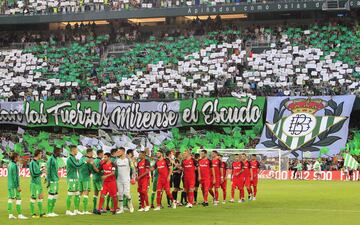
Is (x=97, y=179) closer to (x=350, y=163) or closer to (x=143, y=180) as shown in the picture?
(x=143, y=180)

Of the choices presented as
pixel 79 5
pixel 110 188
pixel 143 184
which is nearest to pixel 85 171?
pixel 110 188

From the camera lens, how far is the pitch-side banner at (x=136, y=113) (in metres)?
63.9

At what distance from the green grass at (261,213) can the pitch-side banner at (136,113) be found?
22833mm

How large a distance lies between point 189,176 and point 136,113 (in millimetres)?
34970

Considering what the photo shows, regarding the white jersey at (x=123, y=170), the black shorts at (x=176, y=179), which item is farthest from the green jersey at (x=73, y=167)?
Answer: the black shorts at (x=176, y=179)

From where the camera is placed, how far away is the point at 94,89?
70.7 meters

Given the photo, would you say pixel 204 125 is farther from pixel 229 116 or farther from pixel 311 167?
pixel 311 167

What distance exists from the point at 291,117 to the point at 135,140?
37.4 ft

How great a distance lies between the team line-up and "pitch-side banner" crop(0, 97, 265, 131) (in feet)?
95.8

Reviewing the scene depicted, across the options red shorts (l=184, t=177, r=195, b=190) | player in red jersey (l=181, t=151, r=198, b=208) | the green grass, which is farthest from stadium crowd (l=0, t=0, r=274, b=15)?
red shorts (l=184, t=177, r=195, b=190)

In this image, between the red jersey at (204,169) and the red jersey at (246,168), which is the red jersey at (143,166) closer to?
the red jersey at (204,169)

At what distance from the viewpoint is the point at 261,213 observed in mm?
29141

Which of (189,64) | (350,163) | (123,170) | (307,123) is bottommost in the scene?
(350,163)

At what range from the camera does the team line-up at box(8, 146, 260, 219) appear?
89.0ft
